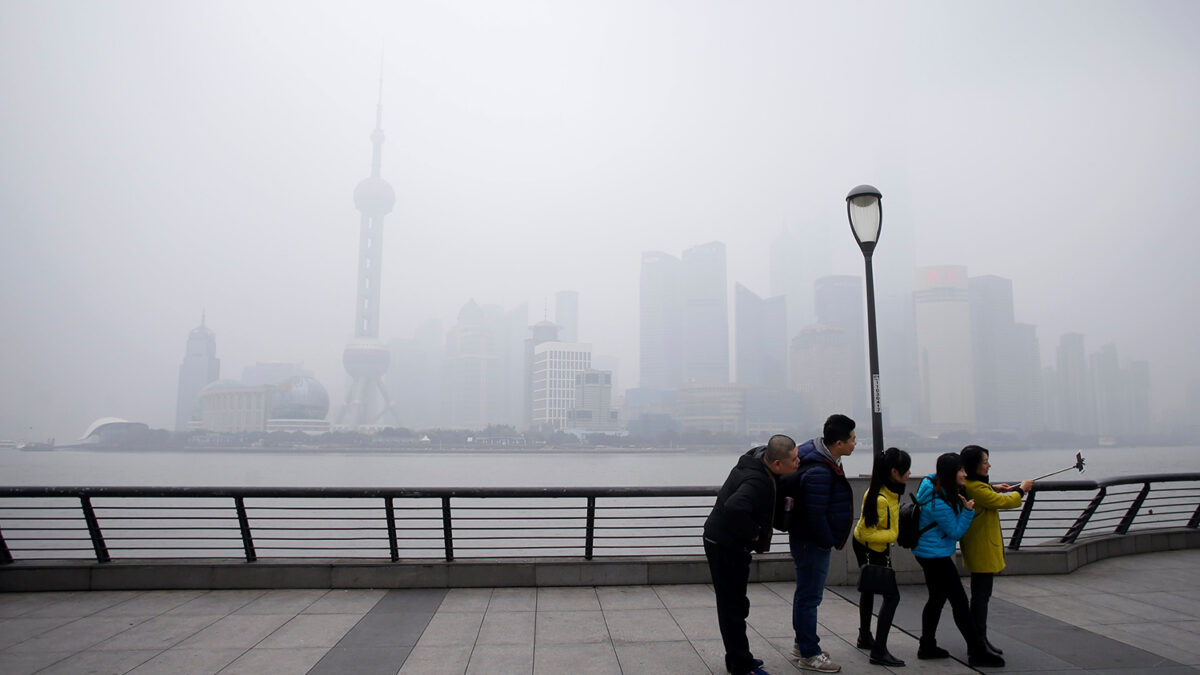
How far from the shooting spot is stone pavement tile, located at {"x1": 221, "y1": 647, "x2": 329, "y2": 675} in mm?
5684

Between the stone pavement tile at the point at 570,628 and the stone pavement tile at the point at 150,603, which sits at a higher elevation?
the stone pavement tile at the point at 570,628

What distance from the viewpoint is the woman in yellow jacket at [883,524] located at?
5719 mm

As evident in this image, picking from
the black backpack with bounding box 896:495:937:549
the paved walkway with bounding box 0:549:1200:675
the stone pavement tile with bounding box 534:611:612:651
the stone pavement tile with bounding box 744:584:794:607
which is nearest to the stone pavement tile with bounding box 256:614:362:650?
the paved walkway with bounding box 0:549:1200:675

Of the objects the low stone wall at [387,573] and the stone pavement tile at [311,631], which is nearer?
the stone pavement tile at [311,631]

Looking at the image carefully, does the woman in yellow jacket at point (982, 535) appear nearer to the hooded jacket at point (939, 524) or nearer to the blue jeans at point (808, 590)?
the hooded jacket at point (939, 524)

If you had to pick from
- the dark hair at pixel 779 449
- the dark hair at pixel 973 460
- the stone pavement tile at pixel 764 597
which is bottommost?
the stone pavement tile at pixel 764 597

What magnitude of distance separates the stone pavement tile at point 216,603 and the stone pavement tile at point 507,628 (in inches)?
114

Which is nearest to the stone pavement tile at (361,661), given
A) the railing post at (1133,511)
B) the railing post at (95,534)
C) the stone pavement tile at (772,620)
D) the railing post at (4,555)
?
the stone pavement tile at (772,620)

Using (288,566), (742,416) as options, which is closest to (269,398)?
(742,416)

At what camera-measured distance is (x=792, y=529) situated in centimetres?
565

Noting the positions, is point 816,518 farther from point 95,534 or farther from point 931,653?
point 95,534

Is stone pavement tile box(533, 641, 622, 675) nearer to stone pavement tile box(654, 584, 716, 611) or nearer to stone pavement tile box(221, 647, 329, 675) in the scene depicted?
stone pavement tile box(654, 584, 716, 611)

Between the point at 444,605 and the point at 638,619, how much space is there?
218 centimetres

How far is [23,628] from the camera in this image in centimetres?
686
